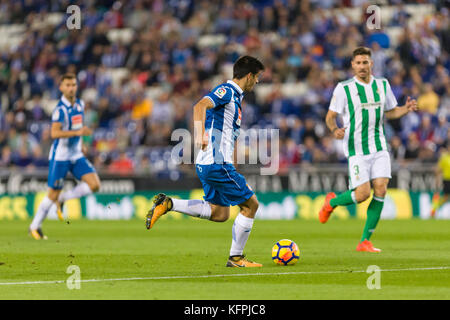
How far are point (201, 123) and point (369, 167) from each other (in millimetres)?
3722

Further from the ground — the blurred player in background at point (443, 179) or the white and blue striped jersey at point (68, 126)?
the white and blue striped jersey at point (68, 126)

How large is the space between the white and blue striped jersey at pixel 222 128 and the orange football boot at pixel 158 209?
1.65ft

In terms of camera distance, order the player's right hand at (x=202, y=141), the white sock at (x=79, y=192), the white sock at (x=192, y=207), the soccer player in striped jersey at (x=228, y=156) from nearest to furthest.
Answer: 1. the player's right hand at (x=202, y=141)
2. the soccer player in striped jersey at (x=228, y=156)
3. the white sock at (x=192, y=207)
4. the white sock at (x=79, y=192)

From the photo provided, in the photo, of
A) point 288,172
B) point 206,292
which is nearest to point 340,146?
point 288,172

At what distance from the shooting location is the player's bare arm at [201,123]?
8.06 meters

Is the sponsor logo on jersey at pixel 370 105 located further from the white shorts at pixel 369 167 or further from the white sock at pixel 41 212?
the white sock at pixel 41 212

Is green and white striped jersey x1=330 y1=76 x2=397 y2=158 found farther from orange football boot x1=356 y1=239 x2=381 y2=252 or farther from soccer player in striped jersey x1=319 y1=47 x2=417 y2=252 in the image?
orange football boot x1=356 y1=239 x2=381 y2=252

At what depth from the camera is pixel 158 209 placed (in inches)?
354

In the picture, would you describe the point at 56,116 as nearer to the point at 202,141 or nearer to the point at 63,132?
the point at 63,132

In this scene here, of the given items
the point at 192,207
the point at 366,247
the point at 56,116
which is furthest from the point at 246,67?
the point at 56,116

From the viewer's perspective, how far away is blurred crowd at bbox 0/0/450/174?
21.9 metres

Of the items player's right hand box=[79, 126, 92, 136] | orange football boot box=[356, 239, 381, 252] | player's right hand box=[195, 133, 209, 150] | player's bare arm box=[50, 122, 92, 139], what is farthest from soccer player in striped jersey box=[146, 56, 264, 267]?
player's bare arm box=[50, 122, 92, 139]

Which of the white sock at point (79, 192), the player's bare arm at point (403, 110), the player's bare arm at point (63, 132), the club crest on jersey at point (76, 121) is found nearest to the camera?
the player's bare arm at point (403, 110)

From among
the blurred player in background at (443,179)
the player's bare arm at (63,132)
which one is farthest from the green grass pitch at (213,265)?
the blurred player in background at (443,179)
